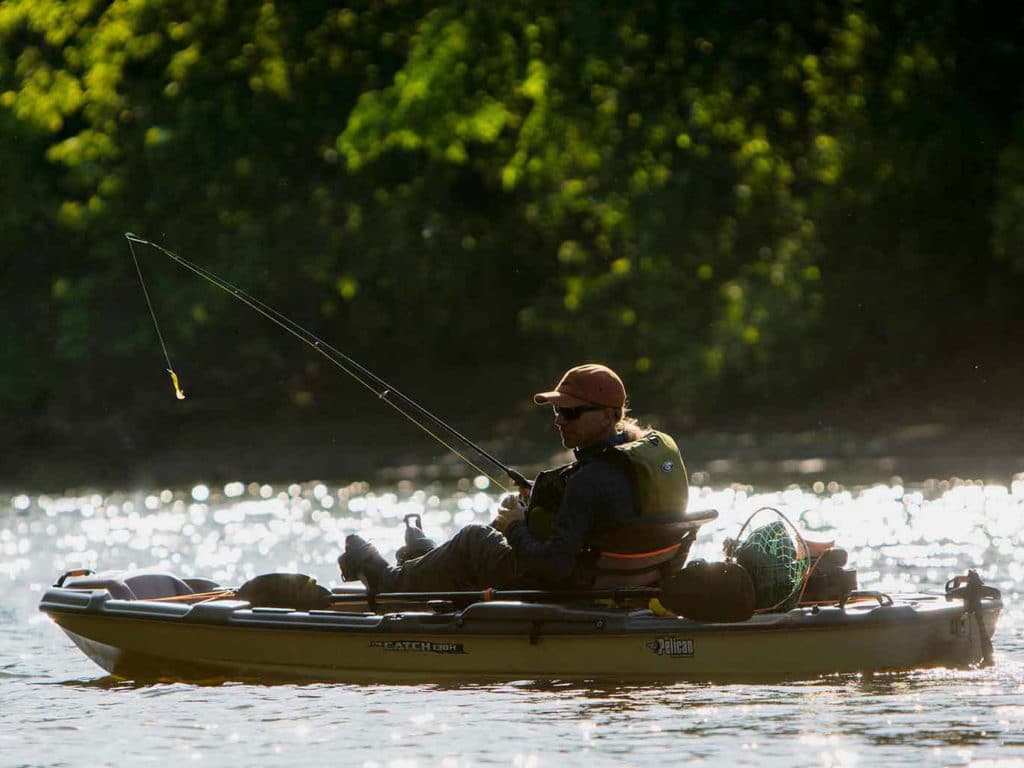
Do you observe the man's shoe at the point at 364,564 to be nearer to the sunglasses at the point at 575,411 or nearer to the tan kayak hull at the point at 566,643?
the tan kayak hull at the point at 566,643

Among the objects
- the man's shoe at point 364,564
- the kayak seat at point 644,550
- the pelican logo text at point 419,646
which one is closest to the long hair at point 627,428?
the kayak seat at point 644,550

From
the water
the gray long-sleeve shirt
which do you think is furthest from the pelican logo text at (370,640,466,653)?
the gray long-sleeve shirt

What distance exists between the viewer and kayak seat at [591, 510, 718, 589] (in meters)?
9.33

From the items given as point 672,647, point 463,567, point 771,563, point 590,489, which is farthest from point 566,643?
point 771,563

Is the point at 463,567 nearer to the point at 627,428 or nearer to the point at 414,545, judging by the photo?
the point at 414,545

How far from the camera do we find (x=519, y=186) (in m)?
27.6

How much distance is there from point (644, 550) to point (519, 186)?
60.4ft

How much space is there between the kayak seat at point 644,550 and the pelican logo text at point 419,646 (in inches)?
27.1

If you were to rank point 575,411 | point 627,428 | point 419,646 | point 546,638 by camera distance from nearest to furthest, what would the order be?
point 575,411 < point 627,428 < point 546,638 < point 419,646

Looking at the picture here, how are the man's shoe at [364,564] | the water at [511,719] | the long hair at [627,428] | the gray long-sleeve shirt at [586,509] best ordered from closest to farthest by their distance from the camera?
the water at [511,719] → the gray long-sleeve shirt at [586,509] → the long hair at [627,428] → the man's shoe at [364,564]

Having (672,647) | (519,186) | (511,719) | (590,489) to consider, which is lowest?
(511,719)

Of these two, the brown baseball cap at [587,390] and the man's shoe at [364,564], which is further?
the man's shoe at [364,564]

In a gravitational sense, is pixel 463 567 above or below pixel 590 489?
below

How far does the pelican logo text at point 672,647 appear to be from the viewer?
31.0 ft
